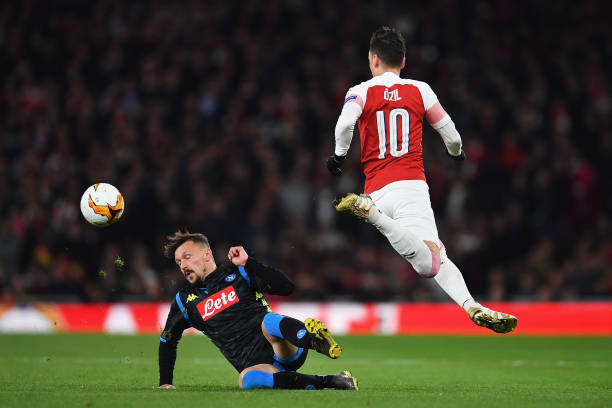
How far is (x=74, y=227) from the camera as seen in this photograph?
50.3 ft

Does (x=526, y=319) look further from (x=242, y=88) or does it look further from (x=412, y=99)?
(x=412, y=99)

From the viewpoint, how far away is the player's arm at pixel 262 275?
20.7 feet

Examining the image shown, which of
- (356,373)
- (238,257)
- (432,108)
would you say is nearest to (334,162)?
(432,108)

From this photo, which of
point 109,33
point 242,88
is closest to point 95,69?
point 109,33

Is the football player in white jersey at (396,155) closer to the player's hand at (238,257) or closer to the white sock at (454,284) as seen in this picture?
the white sock at (454,284)

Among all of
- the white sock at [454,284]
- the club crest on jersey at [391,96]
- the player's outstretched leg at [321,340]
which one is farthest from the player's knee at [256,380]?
the club crest on jersey at [391,96]

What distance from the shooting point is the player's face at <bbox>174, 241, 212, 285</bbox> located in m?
6.62

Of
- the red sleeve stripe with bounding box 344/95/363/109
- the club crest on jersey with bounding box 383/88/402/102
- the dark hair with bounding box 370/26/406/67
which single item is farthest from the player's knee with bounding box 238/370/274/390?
the dark hair with bounding box 370/26/406/67

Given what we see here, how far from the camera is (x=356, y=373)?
8.88m

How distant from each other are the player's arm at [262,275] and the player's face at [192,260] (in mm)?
358

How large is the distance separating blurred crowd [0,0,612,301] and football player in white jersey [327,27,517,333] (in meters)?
7.28

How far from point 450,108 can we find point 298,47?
3768mm

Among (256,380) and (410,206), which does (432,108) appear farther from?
(256,380)

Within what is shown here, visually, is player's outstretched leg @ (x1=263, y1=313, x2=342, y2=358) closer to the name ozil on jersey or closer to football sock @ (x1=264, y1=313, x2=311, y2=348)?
football sock @ (x1=264, y1=313, x2=311, y2=348)
